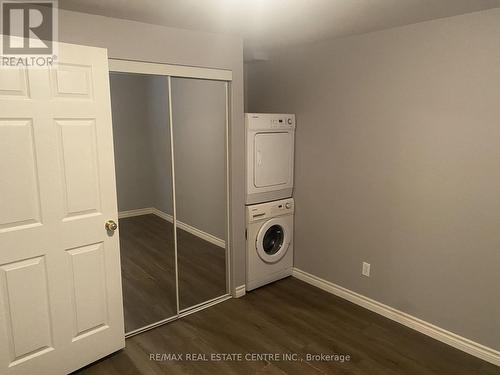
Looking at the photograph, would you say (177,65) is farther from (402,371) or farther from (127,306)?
(402,371)

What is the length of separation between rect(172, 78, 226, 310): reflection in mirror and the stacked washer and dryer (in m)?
0.26

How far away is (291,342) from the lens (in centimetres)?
266

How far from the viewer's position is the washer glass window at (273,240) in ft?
11.7

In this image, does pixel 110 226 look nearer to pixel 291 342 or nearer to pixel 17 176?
pixel 17 176

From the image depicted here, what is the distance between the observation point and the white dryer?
10.5 feet

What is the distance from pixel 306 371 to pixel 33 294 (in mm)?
1794

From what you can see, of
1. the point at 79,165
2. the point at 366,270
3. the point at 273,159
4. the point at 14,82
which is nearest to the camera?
the point at 14,82

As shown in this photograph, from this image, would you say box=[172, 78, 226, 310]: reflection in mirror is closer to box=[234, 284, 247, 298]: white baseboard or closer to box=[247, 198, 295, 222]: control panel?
box=[234, 284, 247, 298]: white baseboard

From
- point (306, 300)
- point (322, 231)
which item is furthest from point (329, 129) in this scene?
point (306, 300)

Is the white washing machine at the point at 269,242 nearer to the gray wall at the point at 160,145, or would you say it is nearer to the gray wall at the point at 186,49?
the gray wall at the point at 186,49

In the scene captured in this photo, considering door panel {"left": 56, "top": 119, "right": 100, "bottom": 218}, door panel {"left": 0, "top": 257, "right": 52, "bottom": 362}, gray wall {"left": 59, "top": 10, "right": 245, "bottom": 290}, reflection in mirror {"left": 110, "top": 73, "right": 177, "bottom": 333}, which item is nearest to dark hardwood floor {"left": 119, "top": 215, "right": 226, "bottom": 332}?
reflection in mirror {"left": 110, "top": 73, "right": 177, "bottom": 333}

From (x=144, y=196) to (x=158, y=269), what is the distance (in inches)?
26.9

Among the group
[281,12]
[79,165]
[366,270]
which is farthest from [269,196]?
[79,165]

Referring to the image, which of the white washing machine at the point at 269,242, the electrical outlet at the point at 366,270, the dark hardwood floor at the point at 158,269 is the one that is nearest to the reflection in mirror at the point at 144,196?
the dark hardwood floor at the point at 158,269
